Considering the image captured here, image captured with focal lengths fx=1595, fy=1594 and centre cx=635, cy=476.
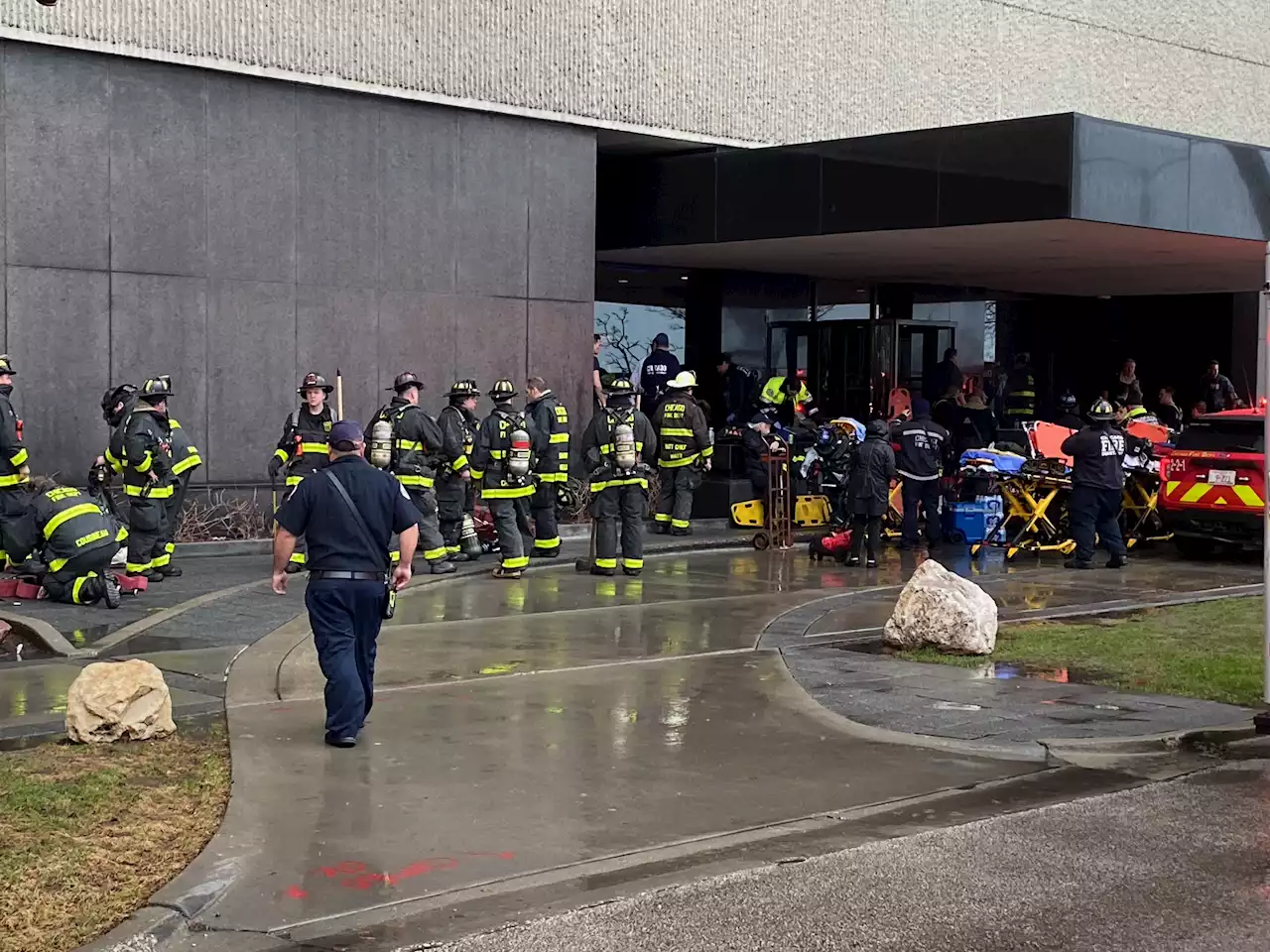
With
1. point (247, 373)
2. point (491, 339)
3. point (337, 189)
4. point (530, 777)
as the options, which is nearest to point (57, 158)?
point (247, 373)

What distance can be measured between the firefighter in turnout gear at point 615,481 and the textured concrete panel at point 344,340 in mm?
4362

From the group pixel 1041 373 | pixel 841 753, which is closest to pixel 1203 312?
pixel 1041 373

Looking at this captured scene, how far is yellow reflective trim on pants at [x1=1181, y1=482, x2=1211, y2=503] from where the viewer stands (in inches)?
714

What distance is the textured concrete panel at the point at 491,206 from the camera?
66.7 feet

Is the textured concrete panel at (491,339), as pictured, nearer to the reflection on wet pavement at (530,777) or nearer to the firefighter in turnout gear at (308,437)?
the firefighter in turnout gear at (308,437)

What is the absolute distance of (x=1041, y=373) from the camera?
34375 millimetres

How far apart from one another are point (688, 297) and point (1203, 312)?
1421cm

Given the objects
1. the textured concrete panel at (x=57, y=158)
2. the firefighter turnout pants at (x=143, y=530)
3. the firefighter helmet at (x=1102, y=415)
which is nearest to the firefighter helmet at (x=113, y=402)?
the firefighter turnout pants at (x=143, y=530)

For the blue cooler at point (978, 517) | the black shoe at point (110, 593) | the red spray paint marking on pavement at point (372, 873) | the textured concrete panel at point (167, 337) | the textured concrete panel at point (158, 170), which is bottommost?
the red spray paint marking on pavement at point (372, 873)

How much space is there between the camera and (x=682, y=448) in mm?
19391

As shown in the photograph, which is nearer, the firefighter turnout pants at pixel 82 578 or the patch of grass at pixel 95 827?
the patch of grass at pixel 95 827

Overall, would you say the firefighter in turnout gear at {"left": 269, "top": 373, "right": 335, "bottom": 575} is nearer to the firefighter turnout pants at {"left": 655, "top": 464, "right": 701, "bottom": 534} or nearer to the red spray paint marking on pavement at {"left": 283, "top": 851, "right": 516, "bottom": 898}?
the firefighter turnout pants at {"left": 655, "top": 464, "right": 701, "bottom": 534}

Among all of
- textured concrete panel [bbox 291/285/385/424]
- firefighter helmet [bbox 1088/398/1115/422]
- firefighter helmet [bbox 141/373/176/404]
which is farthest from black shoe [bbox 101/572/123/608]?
firefighter helmet [bbox 1088/398/1115/422]

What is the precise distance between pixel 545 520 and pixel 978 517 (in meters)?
5.60
